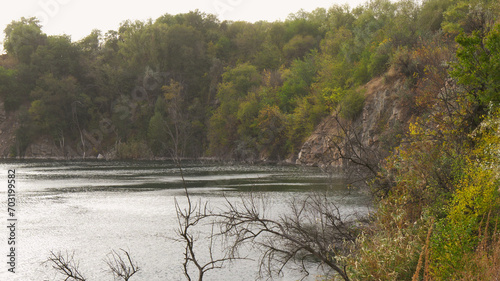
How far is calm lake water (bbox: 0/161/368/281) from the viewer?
17.4m

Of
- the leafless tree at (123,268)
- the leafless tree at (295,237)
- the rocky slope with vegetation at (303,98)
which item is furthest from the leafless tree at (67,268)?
the rocky slope with vegetation at (303,98)

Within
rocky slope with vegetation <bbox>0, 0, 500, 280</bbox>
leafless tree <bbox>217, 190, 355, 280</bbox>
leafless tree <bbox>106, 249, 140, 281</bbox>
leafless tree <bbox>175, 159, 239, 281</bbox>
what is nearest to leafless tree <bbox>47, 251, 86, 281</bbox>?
leafless tree <bbox>106, 249, 140, 281</bbox>

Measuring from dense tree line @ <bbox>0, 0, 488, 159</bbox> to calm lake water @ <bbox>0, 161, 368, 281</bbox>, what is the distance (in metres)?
41.7

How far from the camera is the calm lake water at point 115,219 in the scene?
1741 centimetres

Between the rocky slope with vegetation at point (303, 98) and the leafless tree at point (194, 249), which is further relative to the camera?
the rocky slope with vegetation at point (303, 98)

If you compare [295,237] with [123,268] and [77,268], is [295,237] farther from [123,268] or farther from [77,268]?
[77,268]

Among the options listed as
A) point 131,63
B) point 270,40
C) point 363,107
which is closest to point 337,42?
point 363,107

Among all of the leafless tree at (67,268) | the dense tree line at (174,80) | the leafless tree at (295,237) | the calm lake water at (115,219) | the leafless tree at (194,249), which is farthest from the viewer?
the dense tree line at (174,80)

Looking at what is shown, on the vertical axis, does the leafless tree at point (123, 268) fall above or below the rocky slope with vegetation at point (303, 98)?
below

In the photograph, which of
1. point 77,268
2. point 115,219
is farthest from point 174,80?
point 77,268

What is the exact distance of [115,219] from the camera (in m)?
27.5

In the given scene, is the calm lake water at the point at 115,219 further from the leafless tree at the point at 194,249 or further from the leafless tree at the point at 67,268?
the leafless tree at the point at 67,268

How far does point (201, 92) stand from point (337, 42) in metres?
40.2

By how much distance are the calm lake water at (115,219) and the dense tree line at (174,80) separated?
137 ft
